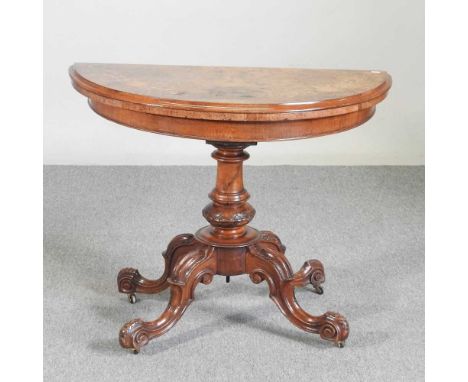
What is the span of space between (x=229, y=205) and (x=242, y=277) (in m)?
0.61

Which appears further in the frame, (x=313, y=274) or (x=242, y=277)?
(x=242, y=277)

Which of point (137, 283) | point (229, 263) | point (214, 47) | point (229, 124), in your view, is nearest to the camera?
point (229, 124)

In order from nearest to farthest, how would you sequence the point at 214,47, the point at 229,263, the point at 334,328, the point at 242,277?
1. the point at 334,328
2. the point at 229,263
3. the point at 242,277
4. the point at 214,47

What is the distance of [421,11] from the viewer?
4.98m

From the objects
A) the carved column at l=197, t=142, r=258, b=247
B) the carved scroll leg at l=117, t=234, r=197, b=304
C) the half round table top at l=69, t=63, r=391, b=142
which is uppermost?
the half round table top at l=69, t=63, r=391, b=142

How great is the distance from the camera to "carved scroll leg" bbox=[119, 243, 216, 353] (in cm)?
299

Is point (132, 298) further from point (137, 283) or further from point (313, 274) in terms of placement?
point (313, 274)

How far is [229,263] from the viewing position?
3.15 metres

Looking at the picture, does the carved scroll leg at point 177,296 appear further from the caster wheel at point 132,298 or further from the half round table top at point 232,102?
the half round table top at point 232,102

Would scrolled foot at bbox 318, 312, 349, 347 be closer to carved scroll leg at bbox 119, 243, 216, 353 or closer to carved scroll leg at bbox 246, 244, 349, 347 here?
carved scroll leg at bbox 246, 244, 349, 347

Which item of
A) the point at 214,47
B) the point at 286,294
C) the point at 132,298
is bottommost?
the point at 132,298

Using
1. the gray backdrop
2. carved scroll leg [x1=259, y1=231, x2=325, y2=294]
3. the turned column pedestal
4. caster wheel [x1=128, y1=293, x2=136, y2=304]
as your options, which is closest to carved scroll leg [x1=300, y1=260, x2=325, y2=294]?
carved scroll leg [x1=259, y1=231, x2=325, y2=294]

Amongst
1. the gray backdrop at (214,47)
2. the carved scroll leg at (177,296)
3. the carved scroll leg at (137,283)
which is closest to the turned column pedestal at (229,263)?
the carved scroll leg at (177,296)

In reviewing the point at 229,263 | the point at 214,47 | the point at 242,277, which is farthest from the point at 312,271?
the point at 214,47
